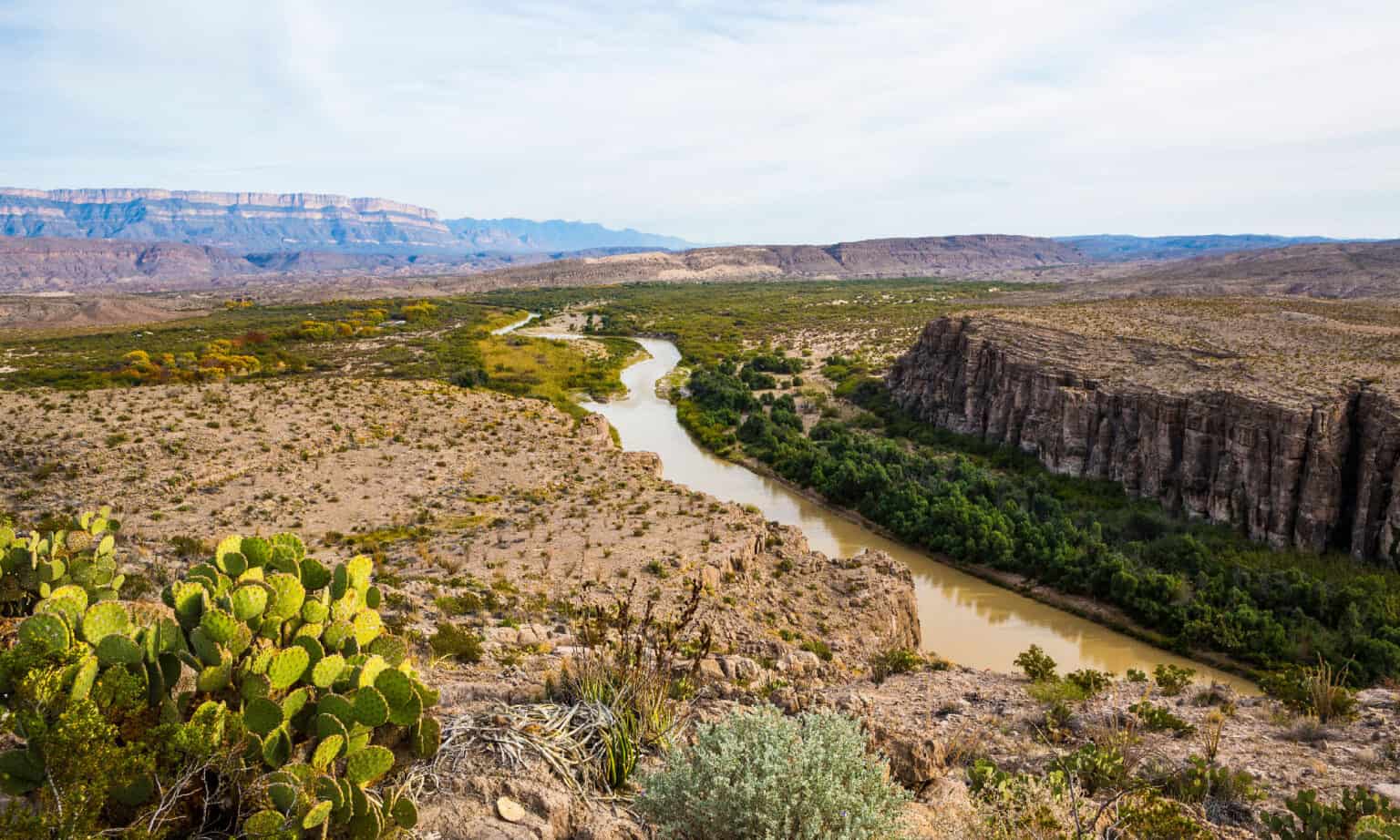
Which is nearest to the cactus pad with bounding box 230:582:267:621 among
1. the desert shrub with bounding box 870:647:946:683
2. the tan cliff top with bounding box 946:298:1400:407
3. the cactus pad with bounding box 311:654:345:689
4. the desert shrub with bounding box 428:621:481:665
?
the cactus pad with bounding box 311:654:345:689

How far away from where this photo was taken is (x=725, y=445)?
40594mm

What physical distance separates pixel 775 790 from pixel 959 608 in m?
21.0

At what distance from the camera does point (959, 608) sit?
23.8 m

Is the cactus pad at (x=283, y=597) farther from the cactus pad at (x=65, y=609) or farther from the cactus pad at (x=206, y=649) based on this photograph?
the cactus pad at (x=65, y=609)

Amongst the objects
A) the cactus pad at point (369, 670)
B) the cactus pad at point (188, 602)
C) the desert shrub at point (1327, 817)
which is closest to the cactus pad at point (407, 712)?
Result: the cactus pad at point (369, 670)

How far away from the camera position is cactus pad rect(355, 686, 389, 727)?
5.08 meters

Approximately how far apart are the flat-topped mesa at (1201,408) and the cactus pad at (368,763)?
2840 cm

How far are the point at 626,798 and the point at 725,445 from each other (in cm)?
3470

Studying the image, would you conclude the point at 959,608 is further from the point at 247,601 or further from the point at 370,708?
the point at 247,601

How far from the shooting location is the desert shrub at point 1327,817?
265 inches

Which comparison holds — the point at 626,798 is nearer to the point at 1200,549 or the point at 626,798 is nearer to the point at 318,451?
the point at 1200,549

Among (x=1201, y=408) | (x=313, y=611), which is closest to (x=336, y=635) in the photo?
(x=313, y=611)

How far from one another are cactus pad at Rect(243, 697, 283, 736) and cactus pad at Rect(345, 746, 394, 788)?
1.89 ft

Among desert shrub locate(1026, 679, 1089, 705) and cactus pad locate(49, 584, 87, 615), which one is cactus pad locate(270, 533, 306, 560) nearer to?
cactus pad locate(49, 584, 87, 615)
